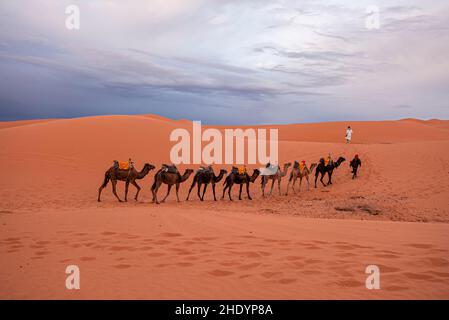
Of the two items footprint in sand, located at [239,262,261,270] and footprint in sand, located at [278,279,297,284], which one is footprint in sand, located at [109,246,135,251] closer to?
footprint in sand, located at [239,262,261,270]

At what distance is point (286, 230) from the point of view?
7.89 metres

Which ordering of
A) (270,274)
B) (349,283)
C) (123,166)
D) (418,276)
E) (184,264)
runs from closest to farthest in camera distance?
(349,283), (418,276), (270,274), (184,264), (123,166)

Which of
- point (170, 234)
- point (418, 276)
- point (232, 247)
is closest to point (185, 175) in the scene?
point (170, 234)

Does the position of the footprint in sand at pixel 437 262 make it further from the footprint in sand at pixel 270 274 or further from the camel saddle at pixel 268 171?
the camel saddle at pixel 268 171

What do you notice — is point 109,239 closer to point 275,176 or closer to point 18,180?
point 275,176

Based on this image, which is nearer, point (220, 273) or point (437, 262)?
point (220, 273)

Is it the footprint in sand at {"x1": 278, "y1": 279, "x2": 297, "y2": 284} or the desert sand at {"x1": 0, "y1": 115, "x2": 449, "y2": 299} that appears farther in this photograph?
the footprint in sand at {"x1": 278, "y1": 279, "x2": 297, "y2": 284}

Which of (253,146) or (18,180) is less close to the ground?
(253,146)

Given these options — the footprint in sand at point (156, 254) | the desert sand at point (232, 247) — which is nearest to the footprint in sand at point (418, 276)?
the desert sand at point (232, 247)

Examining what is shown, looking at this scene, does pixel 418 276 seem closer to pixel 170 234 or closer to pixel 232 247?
pixel 232 247

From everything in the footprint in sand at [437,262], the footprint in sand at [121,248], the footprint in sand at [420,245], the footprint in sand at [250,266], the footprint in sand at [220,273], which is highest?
the footprint in sand at [420,245]

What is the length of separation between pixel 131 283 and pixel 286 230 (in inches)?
164

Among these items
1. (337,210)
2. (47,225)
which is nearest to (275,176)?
(337,210)

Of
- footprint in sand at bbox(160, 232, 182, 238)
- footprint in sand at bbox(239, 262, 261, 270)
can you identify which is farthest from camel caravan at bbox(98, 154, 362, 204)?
footprint in sand at bbox(239, 262, 261, 270)
